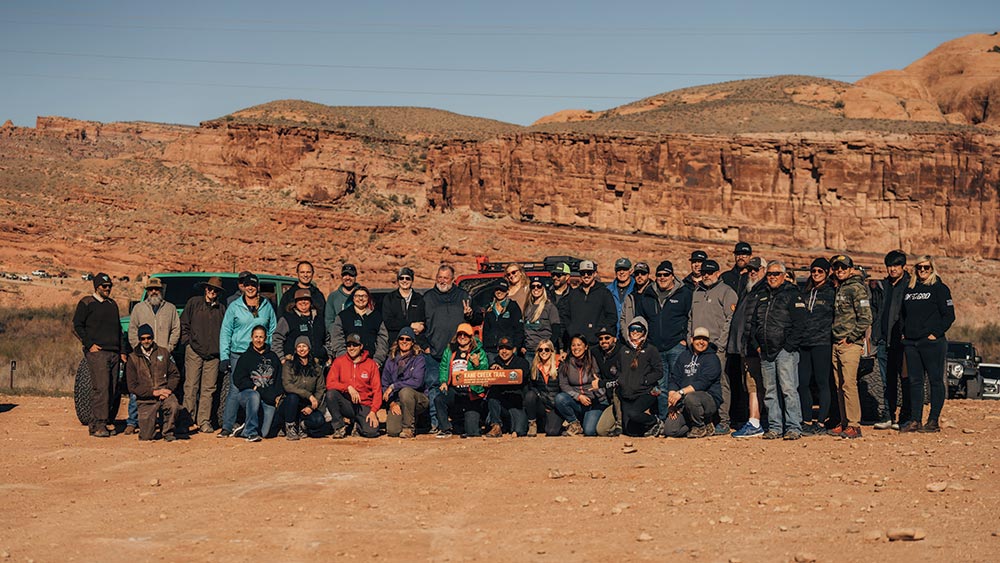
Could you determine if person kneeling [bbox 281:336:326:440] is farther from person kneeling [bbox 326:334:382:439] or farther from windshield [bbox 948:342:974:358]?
windshield [bbox 948:342:974:358]

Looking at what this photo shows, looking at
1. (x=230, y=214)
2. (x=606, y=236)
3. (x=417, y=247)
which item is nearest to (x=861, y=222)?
(x=606, y=236)

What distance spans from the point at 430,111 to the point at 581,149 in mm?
45098

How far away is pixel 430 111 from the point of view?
4203 inches

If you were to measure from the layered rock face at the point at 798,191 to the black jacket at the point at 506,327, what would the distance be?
163 feet

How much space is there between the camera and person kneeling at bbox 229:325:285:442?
13.0m

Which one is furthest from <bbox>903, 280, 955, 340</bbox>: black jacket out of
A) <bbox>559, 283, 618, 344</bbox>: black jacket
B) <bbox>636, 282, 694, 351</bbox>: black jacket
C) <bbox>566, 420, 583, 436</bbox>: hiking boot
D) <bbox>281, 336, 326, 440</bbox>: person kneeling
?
<bbox>281, 336, 326, 440</bbox>: person kneeling

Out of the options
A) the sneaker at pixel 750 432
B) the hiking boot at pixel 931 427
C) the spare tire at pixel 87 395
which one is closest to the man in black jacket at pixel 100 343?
the spare tire at pixel 87 395

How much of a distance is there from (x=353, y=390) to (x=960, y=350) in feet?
46.2

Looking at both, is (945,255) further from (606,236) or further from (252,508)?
(252,508)

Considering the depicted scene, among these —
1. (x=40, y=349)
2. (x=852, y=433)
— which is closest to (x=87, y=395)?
(x=852, y=433)

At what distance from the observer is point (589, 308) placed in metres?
13.6

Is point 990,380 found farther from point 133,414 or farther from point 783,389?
point 133,414

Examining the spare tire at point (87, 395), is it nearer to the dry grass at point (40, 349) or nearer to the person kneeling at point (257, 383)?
the person kneeling at point (257, 383)

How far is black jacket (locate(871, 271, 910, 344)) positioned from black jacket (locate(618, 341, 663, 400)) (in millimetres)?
2773
